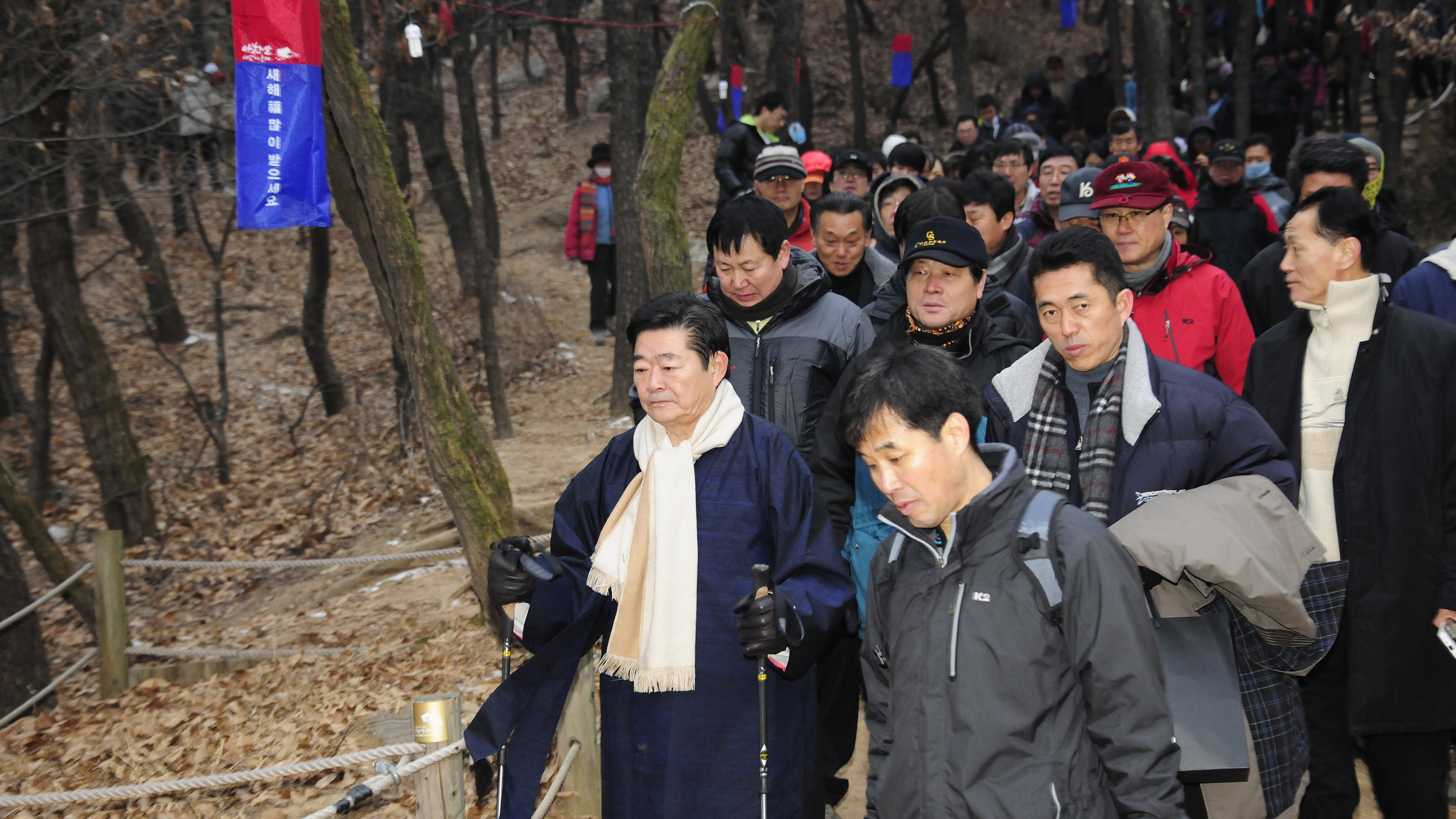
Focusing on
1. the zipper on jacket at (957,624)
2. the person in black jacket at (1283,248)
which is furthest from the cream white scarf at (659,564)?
the person in black jacket at (1283,248)

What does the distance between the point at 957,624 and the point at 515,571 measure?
143 cm

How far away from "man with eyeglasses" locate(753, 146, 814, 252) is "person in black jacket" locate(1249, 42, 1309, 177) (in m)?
9.95

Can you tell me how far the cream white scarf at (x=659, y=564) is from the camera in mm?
3176

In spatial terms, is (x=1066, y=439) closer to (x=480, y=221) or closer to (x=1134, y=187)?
(x=1134, y=187)

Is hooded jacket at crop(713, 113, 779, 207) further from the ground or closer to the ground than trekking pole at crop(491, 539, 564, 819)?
further from the ground

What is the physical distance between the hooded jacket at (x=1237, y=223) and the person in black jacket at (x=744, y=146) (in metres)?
3.45

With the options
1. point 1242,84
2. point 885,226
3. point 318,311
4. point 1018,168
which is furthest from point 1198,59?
point 318,311

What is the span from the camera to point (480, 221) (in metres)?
12.3

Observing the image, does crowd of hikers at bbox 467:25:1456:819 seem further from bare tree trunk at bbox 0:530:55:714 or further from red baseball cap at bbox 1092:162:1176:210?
bare tree trunk at bbox 0:530:55:714

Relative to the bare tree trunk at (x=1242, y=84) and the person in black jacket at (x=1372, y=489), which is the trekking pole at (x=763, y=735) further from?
the bare tree trunk at (x=1242, y=84)

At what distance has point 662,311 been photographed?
3260 millimetres

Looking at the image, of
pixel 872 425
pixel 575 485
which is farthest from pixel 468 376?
pixel 872 425

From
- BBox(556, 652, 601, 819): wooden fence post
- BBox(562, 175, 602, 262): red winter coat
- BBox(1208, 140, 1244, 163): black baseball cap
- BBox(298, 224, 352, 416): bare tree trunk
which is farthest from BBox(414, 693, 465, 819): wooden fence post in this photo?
BBox(562, 175, 602, 262): red winter coat

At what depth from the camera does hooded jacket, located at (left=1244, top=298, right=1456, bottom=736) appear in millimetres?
3395
